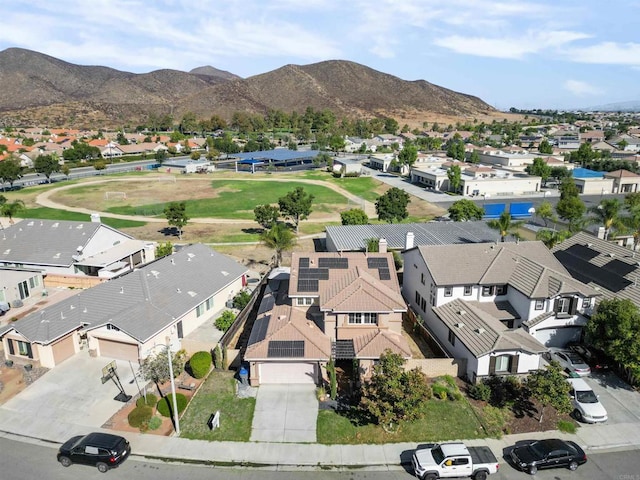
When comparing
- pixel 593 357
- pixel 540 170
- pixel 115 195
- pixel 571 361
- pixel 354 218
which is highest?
pixel 540 170

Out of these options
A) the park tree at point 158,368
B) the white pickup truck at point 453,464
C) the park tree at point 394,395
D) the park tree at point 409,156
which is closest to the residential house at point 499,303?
the park tree at point 394,395

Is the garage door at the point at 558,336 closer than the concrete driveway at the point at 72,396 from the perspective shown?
No

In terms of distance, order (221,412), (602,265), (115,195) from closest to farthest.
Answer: (221,412) < (602,265) < (115,195)

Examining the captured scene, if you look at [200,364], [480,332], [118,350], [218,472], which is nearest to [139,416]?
[200,364]

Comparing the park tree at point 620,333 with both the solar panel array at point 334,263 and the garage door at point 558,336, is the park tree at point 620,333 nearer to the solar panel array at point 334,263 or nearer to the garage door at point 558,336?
the garage door at point 558,336

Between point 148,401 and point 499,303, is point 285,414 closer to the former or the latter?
point 148,401

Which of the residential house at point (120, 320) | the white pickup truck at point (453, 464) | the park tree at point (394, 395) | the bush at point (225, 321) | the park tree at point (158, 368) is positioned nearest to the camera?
the white pickup truck at point (453, 464)

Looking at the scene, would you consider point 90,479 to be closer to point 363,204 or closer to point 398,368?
point 398,368

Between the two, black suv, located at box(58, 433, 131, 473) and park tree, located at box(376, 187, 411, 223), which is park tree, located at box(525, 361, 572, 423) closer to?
black suv, located at box(58, 433, 131, 473)
